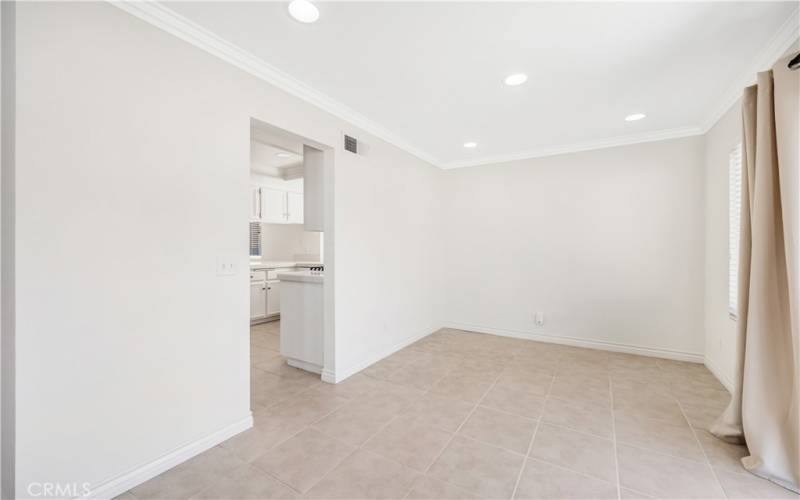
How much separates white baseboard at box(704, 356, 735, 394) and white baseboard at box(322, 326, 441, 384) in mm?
3101

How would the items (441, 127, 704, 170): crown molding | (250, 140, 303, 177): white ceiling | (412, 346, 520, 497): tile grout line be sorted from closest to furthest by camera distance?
(412, 346, 520, 497): tile grout line, (441, 127, 704, 170): crown molding, (250, 140, 303, 177): white ceiling

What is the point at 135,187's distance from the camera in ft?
5.74

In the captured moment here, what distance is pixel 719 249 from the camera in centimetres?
317

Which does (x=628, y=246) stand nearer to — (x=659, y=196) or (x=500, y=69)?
(x=659, y=196)

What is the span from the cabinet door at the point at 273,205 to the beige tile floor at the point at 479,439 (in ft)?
10.2

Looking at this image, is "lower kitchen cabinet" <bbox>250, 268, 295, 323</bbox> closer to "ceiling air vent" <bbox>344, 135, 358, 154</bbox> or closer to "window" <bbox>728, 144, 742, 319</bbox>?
"ceiling air vent" <bbox>344, 135, 358, 154</bbox>

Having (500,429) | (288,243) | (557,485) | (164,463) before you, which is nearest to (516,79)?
(500,429)

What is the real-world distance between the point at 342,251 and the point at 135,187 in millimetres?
1684

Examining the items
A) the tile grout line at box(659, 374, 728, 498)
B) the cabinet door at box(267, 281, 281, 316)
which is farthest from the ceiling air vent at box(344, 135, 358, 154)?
the tile grout line at box(659, 374, 728, 498)

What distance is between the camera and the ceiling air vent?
10.5 ft

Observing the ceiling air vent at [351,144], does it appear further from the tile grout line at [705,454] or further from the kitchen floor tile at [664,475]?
the tile grout line at [705,454]

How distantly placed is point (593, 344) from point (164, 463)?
173 inches

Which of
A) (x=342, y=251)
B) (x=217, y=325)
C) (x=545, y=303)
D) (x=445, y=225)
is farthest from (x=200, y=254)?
(x=545, y=303)

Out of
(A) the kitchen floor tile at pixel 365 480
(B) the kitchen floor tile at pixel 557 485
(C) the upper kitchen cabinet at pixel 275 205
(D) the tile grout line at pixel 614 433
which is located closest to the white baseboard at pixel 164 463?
(A) the kitchen floor tile at pixel 365 480
